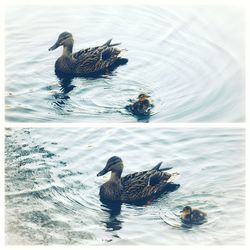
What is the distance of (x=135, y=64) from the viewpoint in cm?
371

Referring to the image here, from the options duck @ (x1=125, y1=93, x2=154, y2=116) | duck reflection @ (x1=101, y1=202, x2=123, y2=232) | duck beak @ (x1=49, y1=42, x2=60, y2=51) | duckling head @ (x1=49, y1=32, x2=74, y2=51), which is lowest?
duck reflection @ (x1=101, y1=202, x2=123, y2=232)

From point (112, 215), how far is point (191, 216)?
41 cm

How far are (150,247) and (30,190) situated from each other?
70 centimetres

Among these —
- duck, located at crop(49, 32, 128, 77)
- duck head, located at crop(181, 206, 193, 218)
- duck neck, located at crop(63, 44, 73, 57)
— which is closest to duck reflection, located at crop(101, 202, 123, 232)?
duck head, located at crop(181, 206, 193, 218)

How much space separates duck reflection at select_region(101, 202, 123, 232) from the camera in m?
3.56

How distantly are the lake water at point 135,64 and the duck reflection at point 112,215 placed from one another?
45cm

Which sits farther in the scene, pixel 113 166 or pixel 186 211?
pixel 113 166

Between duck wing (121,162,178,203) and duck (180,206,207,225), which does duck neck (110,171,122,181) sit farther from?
duck (180,206,207,225)

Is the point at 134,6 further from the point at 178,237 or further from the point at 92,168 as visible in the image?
the point at 178,237

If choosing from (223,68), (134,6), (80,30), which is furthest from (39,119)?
(223,68)

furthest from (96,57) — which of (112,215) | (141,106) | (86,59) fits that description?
(112,215)

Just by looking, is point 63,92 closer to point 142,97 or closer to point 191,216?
point 142,97

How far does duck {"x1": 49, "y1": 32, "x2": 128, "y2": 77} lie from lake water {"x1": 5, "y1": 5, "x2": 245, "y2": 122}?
4 cm

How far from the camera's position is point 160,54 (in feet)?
12.3
